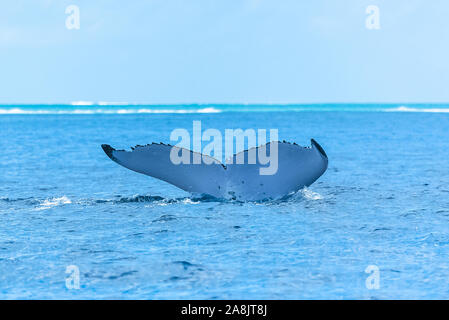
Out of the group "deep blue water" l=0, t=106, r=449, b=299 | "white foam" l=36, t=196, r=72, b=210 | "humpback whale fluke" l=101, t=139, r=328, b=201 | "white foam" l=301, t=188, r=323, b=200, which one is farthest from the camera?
"white foam" l=301, t=188, r=323, b=200

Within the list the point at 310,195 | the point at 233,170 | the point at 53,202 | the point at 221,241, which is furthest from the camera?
the point at 310,195

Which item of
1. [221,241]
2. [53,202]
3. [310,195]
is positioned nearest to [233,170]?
[221,241]

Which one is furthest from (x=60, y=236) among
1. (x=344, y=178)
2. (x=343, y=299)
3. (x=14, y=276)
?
(x=344, y=178)

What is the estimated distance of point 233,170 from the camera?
7375 millimetres

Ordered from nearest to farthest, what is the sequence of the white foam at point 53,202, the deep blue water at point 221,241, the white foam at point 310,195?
1. the deep blue water at point 221,241
2. the white foam at point 53,202
3. the white foam at point 310,195

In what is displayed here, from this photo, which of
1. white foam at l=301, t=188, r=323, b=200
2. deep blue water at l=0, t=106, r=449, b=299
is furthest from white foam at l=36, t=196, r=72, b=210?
white foam at l=301, t=188, r=323, b=200

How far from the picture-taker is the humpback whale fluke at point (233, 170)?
22.8ft

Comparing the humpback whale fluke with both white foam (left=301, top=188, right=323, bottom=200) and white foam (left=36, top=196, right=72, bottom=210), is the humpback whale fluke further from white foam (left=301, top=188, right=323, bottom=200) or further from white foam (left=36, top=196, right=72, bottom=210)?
white foam (left=36, top=196, right=72, bottom=210)

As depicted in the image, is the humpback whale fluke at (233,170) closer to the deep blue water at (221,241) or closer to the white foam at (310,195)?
the deep blue water at (221,241)

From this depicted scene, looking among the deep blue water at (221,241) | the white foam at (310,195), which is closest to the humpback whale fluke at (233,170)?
the deep blue water at (221,241)

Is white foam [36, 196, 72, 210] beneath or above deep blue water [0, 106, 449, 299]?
above

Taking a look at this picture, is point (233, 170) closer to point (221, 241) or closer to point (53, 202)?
point (221, 241)

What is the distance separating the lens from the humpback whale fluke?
6953 millimetres

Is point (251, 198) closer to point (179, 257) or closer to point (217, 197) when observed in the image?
point (217, 197)
